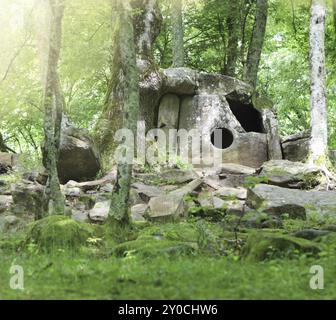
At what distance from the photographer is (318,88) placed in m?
14.8

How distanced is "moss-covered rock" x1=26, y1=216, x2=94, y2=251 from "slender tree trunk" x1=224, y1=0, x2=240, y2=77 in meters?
18.7

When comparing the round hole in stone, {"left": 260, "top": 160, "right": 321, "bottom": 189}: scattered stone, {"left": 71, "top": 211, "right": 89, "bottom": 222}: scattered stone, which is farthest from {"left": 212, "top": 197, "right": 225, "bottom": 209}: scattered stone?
the round hole in stone

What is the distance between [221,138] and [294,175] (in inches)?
→ 195

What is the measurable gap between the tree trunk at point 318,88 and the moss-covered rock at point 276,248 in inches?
331

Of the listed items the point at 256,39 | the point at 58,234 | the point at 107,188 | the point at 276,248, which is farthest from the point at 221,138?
the point at 276,248

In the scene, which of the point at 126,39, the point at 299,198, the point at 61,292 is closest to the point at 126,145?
the point at 126,39

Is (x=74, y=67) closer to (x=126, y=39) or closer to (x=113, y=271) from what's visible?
(x=126, y=39)

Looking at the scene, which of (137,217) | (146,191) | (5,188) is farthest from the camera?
(5,188)

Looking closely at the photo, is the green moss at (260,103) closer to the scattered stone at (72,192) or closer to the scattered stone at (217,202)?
the scattered stone at (217,202)

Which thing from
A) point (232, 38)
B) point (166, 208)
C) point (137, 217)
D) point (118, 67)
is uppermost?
point (232, 38)

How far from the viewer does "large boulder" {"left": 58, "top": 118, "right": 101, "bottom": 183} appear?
44.5 feet

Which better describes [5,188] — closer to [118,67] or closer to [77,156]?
[77,156]

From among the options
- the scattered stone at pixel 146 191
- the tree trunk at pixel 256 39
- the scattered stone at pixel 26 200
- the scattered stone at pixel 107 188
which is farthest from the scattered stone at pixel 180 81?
the scattered stone at pixel 26 200

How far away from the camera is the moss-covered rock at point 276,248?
20.1 ft
